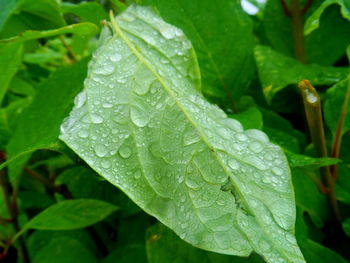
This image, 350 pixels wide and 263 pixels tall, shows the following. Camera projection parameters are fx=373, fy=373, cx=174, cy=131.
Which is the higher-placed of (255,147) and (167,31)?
(167,31)

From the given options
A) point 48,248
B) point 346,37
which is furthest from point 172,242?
point 346,37

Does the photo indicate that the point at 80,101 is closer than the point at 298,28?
Yes

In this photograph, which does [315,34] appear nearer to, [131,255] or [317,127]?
[317,127]

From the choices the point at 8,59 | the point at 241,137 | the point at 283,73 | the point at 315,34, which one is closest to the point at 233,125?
the point at 241,137

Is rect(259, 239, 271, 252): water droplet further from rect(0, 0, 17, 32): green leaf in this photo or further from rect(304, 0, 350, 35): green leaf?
rect(0, 0, 17, 32): green leaf

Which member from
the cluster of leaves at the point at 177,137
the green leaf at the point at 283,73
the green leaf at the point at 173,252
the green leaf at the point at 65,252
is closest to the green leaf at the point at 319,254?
the cluster of leaves at the point at 177,137

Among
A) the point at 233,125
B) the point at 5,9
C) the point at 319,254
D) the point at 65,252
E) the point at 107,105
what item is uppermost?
the point at 5,9

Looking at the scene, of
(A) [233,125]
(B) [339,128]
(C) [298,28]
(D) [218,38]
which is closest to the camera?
(A) [233,125]
